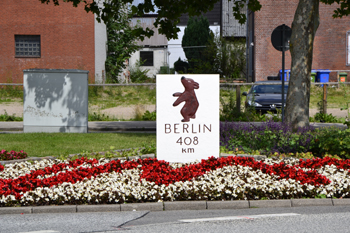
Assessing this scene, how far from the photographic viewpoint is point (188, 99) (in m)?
8.55

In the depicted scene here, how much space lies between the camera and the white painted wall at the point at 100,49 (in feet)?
104

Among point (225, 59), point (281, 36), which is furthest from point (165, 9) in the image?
point (225, 59)

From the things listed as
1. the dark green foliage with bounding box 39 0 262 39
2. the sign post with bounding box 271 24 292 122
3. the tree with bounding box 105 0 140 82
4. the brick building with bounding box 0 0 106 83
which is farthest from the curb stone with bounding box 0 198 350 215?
the tree with bounding box 105 0 140 82

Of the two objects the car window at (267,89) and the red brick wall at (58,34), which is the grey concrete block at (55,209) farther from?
the red brick wall at (58,34)

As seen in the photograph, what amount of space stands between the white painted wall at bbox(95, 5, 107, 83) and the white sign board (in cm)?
2224

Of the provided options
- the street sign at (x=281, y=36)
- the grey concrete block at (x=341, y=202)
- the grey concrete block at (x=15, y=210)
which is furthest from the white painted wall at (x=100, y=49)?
the grey concrete block at (x=341, y=202)

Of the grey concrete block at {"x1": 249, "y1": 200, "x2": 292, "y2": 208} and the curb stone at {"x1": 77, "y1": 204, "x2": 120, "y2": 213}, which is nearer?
the curb stone at {"x1": 77, "y1": 204, "x2": 120, "y2": 213}

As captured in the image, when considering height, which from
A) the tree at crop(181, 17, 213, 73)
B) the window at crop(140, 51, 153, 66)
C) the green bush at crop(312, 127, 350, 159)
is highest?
the tree at crop(181, 17, 213, 73)

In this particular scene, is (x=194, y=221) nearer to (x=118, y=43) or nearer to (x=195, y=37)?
(x=118, y=43)

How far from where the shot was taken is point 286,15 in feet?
119

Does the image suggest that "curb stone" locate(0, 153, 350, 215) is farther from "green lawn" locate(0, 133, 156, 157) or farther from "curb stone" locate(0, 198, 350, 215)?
"green lawn" locate(0, 133, 156, 157)

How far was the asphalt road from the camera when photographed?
5391 mm

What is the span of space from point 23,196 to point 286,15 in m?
32.8

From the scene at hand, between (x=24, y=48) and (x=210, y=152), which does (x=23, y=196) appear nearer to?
(x=210, y=152)
